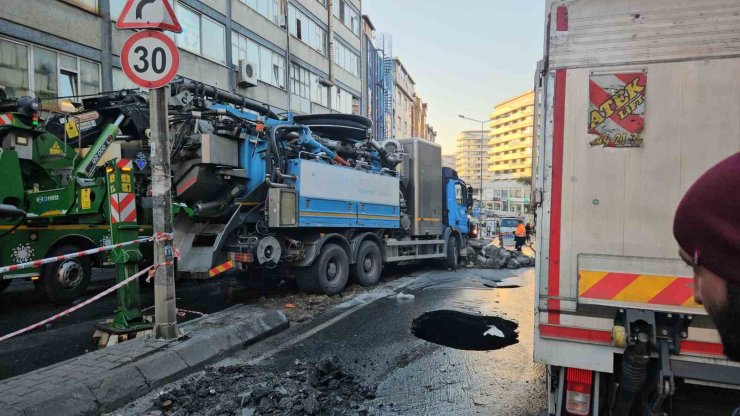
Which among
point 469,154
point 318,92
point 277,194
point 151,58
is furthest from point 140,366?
point 469,154

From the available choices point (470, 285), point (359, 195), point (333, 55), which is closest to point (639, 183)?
point (359, 195)

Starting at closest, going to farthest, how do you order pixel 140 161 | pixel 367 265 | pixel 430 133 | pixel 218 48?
pixel 140 161 → pixel 367 265 → pixel 218 48 → pixel 430 133

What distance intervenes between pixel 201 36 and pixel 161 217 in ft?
53.9

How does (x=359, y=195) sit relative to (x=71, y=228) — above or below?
above

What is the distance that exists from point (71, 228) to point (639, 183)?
28.4 ft

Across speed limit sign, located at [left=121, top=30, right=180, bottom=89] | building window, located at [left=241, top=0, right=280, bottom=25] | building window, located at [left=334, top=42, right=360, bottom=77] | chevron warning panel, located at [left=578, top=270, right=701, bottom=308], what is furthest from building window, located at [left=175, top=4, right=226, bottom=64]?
chevron warning panel, located at [left=578, top=270, right=701, bottom=308]

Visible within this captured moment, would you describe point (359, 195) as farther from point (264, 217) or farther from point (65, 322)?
point (65, 322)

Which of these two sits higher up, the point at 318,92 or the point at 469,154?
the point at 469,154

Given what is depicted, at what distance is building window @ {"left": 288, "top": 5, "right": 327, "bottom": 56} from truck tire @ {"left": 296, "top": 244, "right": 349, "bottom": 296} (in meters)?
20.2

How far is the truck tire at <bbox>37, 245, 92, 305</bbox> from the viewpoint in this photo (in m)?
7.57

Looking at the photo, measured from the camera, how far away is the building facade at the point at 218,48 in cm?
1304

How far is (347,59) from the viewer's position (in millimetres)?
33875

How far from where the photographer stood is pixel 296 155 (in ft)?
27.5

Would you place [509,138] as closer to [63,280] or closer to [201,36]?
[201,36]
